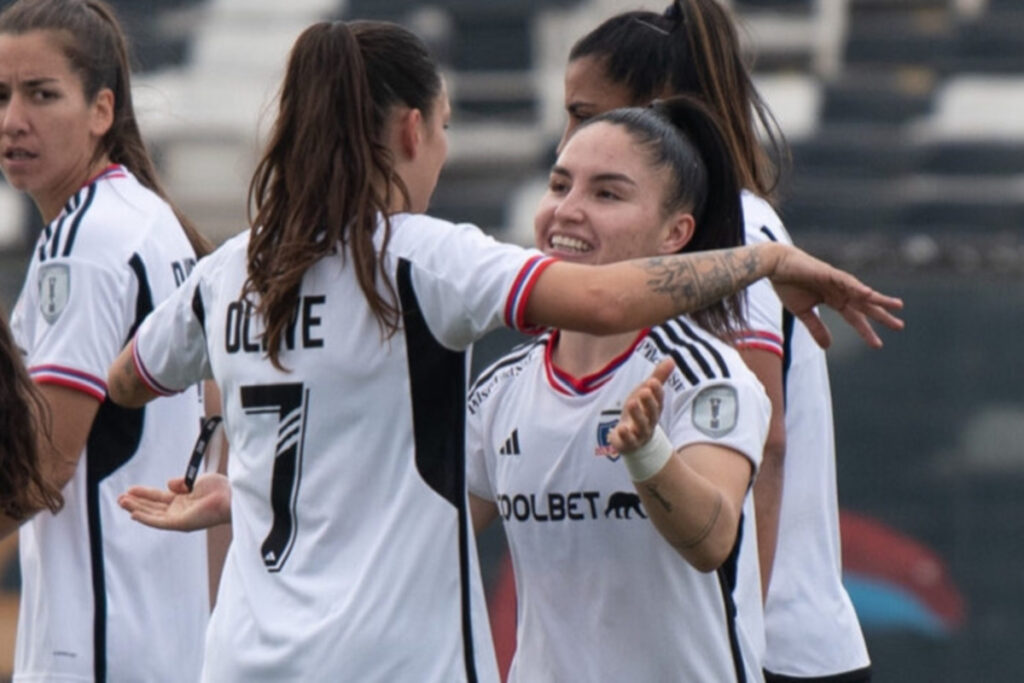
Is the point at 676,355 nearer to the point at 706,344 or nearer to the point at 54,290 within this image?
the point at 706,344

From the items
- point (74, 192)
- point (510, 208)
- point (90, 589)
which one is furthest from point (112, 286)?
point (510, 208)

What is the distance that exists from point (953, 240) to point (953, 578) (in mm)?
1260

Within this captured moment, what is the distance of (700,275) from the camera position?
8.68 feet

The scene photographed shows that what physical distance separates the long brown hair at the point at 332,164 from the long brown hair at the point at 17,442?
547 millimetres

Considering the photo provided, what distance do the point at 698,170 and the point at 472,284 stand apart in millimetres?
601

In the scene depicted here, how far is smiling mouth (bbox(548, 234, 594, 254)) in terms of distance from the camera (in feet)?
9.53

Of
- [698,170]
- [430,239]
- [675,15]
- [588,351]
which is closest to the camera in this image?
[430,239]

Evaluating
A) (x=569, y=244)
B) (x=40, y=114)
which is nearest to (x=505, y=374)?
(x=569, y=244)

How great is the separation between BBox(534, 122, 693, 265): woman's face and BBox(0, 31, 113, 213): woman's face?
1.14m

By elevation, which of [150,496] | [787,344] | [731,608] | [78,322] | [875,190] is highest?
[875,190]

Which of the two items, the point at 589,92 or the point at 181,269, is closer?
the point at 589,92

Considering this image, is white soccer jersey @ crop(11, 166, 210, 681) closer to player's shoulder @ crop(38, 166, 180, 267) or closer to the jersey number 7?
player's shoulder @ crop(38, 166, 180, 267)

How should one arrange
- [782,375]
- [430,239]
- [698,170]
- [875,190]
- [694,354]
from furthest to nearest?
[875,190] → [782,375] → [698,170] → [694,354] → [430,239]

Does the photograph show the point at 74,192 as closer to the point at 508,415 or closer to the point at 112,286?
the point at 112,286
